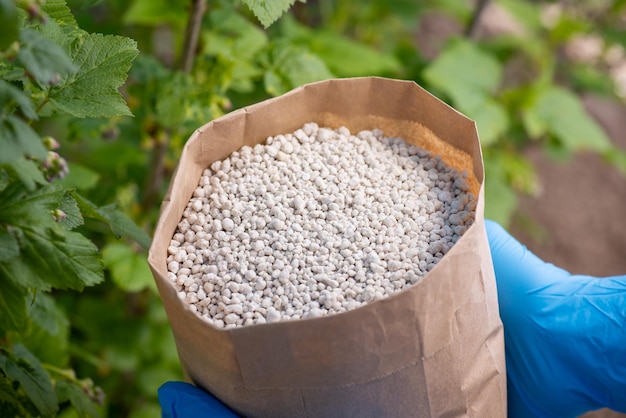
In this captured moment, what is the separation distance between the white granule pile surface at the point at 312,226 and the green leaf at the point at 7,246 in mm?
181

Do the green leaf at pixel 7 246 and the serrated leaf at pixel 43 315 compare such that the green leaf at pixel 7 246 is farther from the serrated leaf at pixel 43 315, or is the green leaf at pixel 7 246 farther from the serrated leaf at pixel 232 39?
the serrated leaf at pixel 232 39

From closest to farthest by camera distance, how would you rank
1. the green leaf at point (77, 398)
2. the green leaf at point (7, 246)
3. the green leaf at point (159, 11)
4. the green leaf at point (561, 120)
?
1. the green leaf at point (7, 246)
2. the green leaf at point (77, 398)
3. the green leaf at point (159, 11)
4. the green leaf at point (561, 120)

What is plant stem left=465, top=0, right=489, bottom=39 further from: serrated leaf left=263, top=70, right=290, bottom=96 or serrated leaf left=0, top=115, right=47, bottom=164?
serrated leaf left=0, top=115, right=47, bottom=164

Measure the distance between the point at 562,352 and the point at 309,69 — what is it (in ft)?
1.93

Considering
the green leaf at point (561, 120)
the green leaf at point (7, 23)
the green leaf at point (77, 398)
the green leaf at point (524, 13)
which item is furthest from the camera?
the green leaf at point (524, 13)

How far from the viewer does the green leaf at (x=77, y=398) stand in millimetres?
963

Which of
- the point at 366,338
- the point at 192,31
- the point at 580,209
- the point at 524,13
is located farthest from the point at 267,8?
the point at 580,209

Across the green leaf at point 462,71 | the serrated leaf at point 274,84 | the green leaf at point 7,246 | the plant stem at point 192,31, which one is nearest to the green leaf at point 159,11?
the plant stem at point 192,31

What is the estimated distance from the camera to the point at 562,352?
0.94m

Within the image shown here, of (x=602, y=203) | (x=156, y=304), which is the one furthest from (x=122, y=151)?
(x=602, y=203)

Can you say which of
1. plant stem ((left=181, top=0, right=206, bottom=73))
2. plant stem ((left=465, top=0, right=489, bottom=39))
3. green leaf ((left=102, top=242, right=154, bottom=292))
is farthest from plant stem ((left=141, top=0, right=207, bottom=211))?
plant stem ((left=465, top=0, right=489, bottom=39))

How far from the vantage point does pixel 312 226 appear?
2.62ft

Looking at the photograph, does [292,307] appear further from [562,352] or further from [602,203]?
[602,203]

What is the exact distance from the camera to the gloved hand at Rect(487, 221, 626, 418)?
911 millimetres
